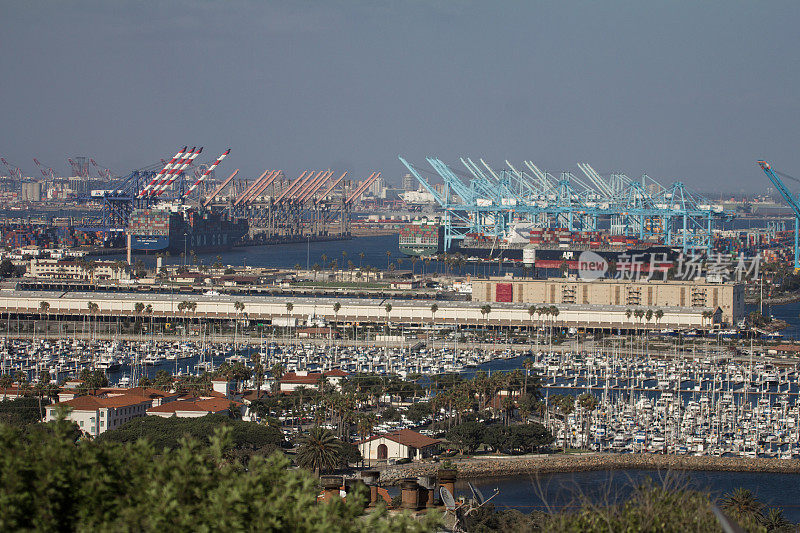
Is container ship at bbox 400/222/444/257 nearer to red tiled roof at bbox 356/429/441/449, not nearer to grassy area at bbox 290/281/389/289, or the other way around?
grassy area at bbox 290/281/389/289

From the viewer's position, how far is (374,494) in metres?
7.98

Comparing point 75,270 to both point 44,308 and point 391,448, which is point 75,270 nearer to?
point 44,308

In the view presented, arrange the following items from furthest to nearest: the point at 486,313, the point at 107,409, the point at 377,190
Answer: the point at 377,190, the point at 486,313, the point at 107,409

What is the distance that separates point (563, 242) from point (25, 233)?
26947mm

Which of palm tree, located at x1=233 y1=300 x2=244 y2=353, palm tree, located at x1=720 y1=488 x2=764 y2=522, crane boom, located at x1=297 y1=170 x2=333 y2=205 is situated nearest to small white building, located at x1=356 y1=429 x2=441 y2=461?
palm tree, located at x1=720 y1=488 x2=764 y2=522

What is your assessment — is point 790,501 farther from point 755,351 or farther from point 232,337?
point 232,337

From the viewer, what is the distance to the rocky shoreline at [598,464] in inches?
534

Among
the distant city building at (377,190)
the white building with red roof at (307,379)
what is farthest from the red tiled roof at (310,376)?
the distant city building at (377,190)

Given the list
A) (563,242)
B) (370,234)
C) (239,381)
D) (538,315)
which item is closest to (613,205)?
(563,242)

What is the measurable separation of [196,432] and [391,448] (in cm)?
236

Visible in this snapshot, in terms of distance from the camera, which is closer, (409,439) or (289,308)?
(409,439)

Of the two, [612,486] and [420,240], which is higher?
[420,240]

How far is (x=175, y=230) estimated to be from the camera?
5912 centimetres

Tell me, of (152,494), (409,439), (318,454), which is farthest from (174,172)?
(152,494)
